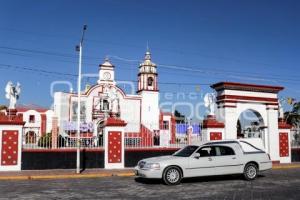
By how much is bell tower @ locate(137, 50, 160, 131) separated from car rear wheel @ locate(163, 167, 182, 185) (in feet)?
117

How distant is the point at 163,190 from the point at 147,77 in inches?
1573

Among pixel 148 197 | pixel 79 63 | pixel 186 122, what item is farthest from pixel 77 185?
pixel 186 122

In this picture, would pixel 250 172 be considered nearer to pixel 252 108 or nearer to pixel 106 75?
pixel 252 108

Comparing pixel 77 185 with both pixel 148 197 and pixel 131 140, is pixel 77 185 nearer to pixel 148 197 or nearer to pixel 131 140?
pixel 148 197

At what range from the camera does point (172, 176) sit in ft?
45.0

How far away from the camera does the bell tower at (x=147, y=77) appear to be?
51.4m

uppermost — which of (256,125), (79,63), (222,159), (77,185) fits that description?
(79,63)

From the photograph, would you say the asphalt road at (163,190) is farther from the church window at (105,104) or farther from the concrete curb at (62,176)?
the church window at (105,104)

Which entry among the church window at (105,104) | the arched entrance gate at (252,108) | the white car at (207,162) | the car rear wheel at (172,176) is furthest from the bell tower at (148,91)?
the car rear wheel at (172,176)

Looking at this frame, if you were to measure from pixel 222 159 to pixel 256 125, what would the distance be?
35.3 feet

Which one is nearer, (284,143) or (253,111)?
(253,111)

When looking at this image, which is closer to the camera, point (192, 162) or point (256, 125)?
point (192, 162)

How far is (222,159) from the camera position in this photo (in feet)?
47.8

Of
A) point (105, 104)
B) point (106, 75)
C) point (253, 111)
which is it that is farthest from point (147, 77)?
point (253, 111)
